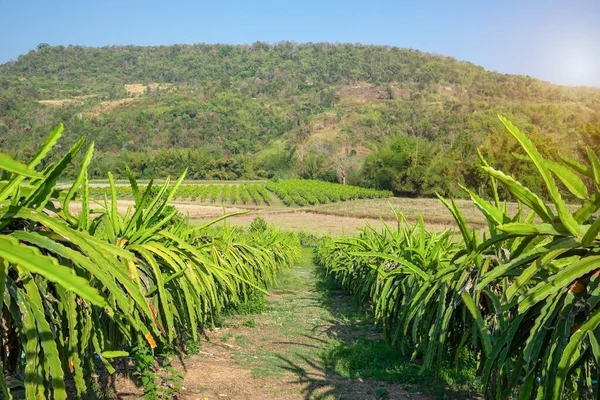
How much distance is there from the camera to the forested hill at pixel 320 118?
58594 mm

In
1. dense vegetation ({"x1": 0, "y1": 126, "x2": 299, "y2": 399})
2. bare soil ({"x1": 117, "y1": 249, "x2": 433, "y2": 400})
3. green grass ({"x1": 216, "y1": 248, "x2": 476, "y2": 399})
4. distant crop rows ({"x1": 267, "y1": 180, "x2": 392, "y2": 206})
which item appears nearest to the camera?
dense vegetation ({"x1": 0, "y1": 126, "x2": 299, "y2": 399})

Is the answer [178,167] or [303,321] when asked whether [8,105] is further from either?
[303,321]

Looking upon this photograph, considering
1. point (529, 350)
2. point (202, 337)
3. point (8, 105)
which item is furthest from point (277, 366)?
point (8, 105)

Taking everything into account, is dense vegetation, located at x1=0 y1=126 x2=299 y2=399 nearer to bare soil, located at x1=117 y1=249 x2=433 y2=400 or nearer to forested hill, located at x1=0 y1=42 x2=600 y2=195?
bare soil, located at x1=117 y1=249 x2=433 y2=400

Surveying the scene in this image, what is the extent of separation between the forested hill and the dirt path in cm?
3652

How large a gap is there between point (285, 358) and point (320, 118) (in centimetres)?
11675

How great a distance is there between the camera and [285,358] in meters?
4.97

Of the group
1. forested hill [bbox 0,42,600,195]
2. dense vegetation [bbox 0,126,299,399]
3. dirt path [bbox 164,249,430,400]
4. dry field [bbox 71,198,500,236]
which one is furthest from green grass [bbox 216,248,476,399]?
forested hill [bbox 0,42,600,195]

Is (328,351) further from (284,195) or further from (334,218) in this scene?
(284,195)

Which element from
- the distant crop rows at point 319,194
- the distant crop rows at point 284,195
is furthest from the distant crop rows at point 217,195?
the distant crop rows at point 319,194

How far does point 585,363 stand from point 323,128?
111438 millimetres

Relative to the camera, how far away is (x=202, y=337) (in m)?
5.62

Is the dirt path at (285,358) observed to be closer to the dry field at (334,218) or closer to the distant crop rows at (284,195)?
the dry field at (334,218)

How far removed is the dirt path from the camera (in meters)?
3.99
